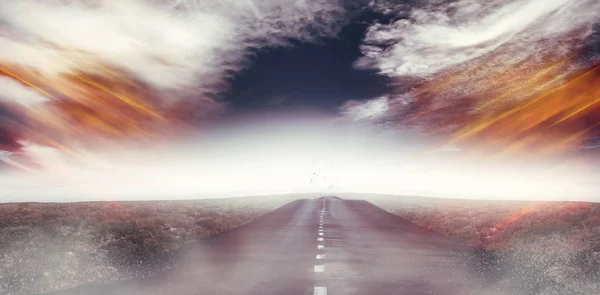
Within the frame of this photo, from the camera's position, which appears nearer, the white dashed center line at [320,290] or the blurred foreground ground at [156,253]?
the white dashed center line at [320,290]

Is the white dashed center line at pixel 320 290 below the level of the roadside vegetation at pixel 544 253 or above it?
below

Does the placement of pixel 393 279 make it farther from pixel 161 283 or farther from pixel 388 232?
pixel 388 232

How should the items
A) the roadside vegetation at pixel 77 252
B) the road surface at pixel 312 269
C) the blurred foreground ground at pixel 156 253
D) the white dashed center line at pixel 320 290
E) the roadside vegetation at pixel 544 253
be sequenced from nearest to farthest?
the white dashed center line at pixel 320 290 → the road surface at pixel 312 269 → the roadside vegetation at pixel 544 253 → the blurred foreground ground at pixel 156 253 → the roadside vegetation at pixel 77 252

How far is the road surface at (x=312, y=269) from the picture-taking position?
862cm

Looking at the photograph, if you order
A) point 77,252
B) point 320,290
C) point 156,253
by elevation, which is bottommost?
point 320,290

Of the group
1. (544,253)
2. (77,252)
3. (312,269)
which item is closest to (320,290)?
(312,269)

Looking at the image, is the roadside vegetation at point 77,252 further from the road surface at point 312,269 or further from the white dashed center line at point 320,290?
the white dashed center line at point 320,290

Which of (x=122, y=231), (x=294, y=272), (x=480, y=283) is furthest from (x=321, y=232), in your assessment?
(x=480, y=283)

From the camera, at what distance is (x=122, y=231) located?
53.1 ft

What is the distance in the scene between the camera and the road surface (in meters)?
8.62

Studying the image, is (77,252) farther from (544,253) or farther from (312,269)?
(544,253)

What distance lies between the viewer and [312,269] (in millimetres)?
10922

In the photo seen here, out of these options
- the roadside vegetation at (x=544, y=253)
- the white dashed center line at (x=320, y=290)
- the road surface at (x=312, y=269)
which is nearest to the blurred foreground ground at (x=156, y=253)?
the roadside vegetation at (x=544, y=253)

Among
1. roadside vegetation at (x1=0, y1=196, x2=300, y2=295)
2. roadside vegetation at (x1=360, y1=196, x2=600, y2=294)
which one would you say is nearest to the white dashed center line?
roadside vegetation at (x1=360, y1=196, x2=600, y2=294)
